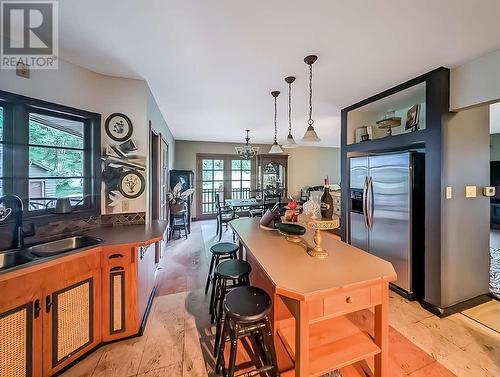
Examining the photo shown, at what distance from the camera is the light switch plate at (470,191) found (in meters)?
2.28

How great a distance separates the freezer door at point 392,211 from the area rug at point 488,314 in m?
0.56

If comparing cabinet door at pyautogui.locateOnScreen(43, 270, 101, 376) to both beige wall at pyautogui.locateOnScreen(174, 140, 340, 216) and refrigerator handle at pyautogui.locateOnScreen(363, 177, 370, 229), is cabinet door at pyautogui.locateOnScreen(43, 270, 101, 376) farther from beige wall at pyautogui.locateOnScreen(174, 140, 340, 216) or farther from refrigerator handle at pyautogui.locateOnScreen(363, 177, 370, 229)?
beige wall at pyautogui.locateOnScreen(174, 140, 340, 216)

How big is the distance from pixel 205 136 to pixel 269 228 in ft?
14.5

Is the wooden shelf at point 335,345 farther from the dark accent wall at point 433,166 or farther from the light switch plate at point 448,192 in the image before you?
the light switch plate at point 448,192

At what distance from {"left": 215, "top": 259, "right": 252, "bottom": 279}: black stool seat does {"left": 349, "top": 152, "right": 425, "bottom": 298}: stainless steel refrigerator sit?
1920mm

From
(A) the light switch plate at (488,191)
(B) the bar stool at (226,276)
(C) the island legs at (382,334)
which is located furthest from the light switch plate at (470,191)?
(B) the bar stool at (226,276)

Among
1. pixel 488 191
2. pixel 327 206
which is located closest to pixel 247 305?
pixel 327 206

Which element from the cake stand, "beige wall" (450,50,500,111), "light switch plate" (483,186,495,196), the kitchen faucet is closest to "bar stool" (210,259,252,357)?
the cake stand

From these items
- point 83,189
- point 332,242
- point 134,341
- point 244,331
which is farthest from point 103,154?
point 332,242

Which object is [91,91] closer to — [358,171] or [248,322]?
[248,322]

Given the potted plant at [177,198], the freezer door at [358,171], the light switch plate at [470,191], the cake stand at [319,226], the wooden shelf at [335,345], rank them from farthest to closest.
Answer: the potted plant at [177,198], the freezer door at [358,171], the light switch plate at [470,191], the cake stand at [319,226], the wooden shelf at [335,345]

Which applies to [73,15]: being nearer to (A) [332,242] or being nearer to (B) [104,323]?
(B) [104,323]

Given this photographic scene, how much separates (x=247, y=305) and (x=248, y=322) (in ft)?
0.31

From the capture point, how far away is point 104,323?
1.74 metres
